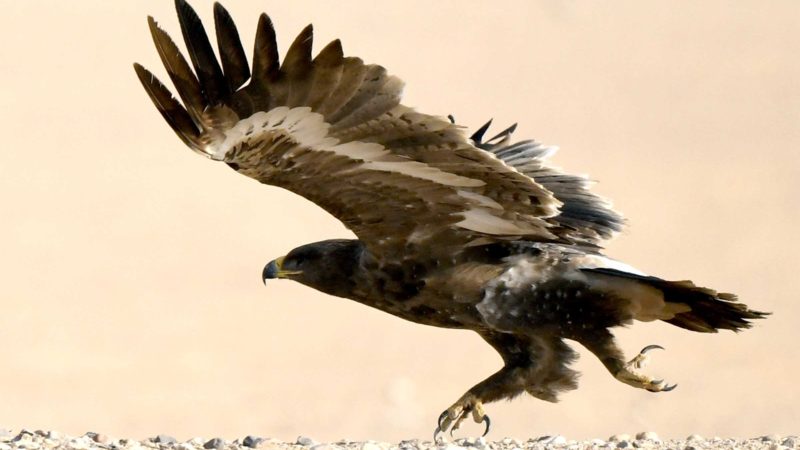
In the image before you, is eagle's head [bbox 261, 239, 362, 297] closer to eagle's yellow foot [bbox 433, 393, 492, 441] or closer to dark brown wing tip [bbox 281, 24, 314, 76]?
eagle's yellow foot [bbox 433, 393, 492, 441]

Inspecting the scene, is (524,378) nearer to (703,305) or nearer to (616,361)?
(616,361)

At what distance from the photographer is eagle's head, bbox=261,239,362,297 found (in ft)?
23.8

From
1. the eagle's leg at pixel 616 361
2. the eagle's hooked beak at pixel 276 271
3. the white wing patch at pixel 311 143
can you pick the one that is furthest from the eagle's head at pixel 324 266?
A: the eagle's leg at pixel 616 361

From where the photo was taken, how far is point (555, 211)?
21.9 ft

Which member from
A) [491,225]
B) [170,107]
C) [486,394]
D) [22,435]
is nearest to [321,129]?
[170,107]


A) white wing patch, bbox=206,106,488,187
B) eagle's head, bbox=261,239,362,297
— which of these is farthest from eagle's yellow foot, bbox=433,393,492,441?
white wing patch, bbox=206,106,488,187

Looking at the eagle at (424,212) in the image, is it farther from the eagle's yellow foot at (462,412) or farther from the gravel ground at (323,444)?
the gravel ground at (323,444)

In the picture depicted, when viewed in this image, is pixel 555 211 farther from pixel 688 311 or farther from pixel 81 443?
pixel 81 443

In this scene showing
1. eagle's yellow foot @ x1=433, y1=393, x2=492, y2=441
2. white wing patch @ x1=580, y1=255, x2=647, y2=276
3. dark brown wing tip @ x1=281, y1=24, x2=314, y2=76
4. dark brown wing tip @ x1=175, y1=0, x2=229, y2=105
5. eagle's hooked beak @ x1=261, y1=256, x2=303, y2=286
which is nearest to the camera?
dark brown wing tip @ x1=281, y1=24, x2=314, y2=76

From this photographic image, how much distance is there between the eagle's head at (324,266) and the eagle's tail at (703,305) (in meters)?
1.18

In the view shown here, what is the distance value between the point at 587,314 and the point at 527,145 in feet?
5.39

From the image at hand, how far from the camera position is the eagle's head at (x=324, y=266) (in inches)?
286

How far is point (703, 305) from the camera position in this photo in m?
6.99

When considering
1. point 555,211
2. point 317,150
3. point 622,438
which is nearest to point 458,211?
point 555,211
